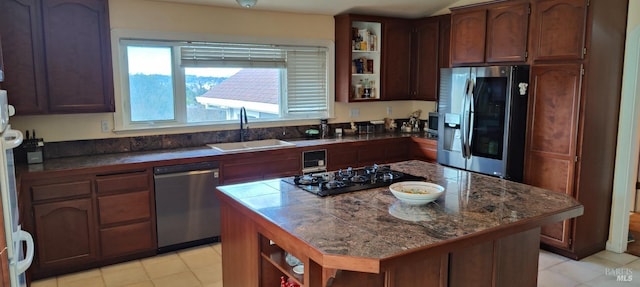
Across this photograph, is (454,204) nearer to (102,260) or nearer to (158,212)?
(158,212)

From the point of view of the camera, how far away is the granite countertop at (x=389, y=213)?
74.4 inches

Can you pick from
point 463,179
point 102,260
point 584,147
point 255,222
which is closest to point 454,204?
point 463,179

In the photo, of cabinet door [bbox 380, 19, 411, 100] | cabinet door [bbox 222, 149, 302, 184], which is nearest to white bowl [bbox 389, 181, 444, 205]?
cabinet door [bbox 222, 149, 302, 184]

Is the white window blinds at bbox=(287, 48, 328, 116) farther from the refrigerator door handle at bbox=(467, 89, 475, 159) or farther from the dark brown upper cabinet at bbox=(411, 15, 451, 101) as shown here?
the refrigerator door handle at bbox=(467, 89, 475, 159)

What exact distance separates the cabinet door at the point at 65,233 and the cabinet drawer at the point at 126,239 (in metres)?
0.08

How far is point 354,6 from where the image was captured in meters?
4.90

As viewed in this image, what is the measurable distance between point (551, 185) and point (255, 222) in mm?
2863

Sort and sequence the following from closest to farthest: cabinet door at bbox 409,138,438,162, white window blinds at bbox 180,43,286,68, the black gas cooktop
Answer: the black gas cooktop
white window blinds at bbox 180,43,286,68
cabinet door at bbox 409,138,438,162

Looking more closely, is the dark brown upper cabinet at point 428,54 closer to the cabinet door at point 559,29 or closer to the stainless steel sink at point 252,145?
the cabinet door at point 559,29

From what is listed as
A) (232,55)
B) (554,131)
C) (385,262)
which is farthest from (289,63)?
(385,262)

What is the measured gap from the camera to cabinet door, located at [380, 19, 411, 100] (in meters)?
5.36

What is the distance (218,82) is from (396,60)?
216cm

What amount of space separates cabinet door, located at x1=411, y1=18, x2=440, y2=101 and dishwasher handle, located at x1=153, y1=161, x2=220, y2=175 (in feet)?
9.00

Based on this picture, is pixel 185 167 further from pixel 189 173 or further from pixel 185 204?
pixel 185 204
